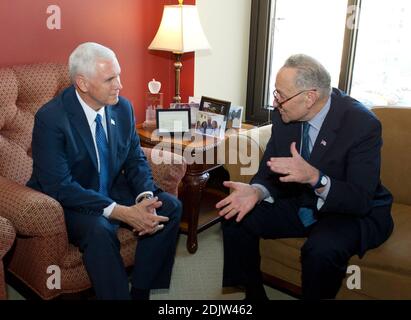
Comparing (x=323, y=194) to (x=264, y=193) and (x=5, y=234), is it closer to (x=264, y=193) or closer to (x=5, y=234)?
(x=264, y=193)

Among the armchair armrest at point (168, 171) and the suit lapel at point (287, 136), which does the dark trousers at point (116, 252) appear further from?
the suit lapel at point (287, 136)

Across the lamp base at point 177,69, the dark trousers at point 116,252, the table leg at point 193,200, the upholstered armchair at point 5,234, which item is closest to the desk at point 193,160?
the table leg at point 193,200

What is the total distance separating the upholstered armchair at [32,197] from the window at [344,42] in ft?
4.19

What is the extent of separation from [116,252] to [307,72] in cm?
95

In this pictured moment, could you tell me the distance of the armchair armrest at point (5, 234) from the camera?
5.10 feet

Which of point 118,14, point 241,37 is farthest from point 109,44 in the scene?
point 241,37

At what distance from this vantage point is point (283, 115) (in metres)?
1.80

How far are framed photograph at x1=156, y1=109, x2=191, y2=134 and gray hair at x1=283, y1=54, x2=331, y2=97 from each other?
0.96m

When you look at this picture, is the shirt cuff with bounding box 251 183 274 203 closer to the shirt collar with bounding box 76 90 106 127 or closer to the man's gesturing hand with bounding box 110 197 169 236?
the man's gesturing hand with bounding box 110 197 169 236

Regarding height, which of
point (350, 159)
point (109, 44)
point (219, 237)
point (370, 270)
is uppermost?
point (109, 44)

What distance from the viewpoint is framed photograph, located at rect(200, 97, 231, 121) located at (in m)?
2.56

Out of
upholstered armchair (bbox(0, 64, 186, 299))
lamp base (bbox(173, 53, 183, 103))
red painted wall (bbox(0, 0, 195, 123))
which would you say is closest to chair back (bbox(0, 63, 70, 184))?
upholstered armchair (bbox(0, 64, 186, 299))

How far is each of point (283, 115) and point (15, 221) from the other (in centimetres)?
106

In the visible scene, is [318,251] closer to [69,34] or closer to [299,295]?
[299,295]
